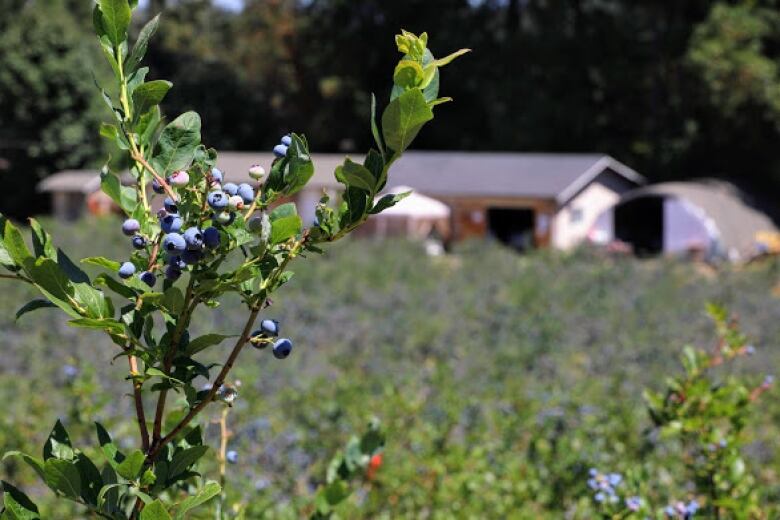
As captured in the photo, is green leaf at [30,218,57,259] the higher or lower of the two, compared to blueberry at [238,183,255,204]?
lower

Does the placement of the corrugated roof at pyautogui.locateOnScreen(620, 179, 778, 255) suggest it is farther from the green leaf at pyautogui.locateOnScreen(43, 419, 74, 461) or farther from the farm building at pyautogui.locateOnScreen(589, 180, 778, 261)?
the green leaf at pyautogui.locateOnScreen(43, 419, 74, 461)

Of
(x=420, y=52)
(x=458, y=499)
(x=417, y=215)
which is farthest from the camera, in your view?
(x=417, y=215)

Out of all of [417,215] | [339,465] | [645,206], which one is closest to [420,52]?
[339,465]

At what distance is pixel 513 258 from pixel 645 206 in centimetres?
959

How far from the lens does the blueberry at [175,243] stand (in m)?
1.24

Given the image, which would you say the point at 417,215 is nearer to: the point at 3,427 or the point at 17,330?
the point at 17,330

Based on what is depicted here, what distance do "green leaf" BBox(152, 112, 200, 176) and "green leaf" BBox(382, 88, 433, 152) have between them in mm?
331

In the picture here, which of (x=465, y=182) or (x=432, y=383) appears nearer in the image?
(x=432, y=383)

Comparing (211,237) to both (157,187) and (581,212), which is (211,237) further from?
(581,212)

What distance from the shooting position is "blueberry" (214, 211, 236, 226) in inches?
50.3

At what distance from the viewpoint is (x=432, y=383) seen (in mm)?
8211

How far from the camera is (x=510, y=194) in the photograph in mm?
24125

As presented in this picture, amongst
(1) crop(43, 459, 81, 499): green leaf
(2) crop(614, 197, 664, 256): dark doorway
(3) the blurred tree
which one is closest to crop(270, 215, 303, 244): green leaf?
(1) crop(43, 459, 81, 499): green leaf

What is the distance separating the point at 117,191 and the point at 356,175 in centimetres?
37
